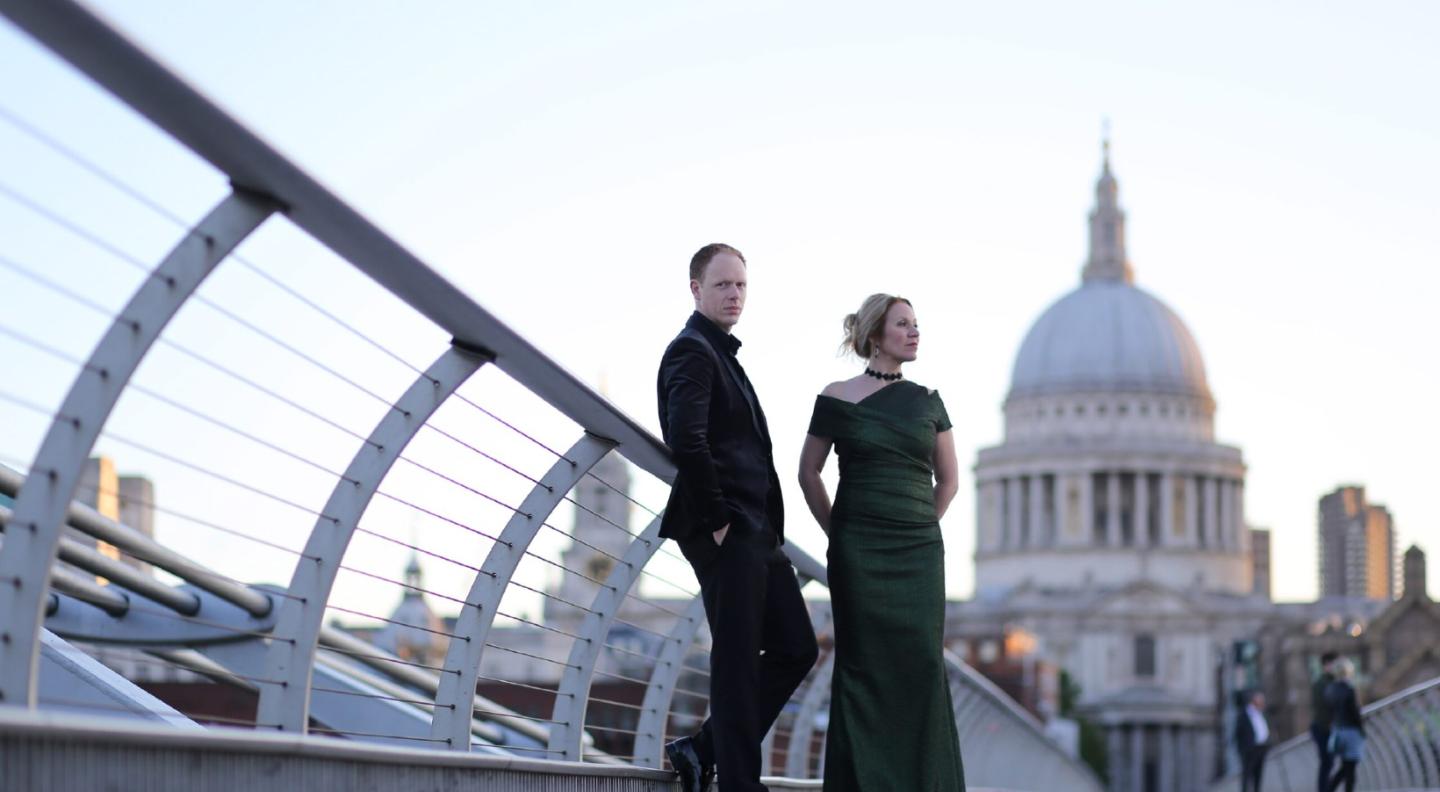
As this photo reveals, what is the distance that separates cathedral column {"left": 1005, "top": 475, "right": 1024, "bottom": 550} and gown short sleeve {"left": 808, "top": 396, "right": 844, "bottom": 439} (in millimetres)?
126917

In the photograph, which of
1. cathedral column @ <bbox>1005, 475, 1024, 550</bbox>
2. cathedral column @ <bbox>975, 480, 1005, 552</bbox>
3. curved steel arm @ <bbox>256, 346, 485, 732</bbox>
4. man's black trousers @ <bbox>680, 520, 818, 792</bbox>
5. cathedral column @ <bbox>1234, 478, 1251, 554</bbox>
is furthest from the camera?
cathedral column @ <bbox>975, 480, 1005, 552</bbox>

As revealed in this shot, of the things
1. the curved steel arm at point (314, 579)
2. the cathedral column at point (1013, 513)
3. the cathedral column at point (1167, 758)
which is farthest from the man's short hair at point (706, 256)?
the cathedral column at point (1013, 513)

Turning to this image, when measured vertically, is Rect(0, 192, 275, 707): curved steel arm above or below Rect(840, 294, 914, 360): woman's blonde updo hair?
below

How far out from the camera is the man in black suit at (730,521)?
609cm

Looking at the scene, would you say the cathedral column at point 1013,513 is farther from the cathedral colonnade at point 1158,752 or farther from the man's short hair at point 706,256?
the man's short hair at point 706,256

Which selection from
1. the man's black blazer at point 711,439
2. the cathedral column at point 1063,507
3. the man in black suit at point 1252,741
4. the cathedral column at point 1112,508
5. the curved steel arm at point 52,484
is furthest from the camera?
the cathedral column at point 1063,507

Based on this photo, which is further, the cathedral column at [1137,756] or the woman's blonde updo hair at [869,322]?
the cathedral column at [1137,756]

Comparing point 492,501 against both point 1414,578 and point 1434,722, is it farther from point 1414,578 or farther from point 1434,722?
point 1414,578

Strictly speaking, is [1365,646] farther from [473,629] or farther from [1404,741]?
[473,629]

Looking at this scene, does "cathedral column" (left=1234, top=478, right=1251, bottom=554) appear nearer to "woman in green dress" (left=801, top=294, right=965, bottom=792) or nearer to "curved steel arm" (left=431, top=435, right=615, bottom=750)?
"woman in green dress" (left=801, top=294, right=965, bottom=792)

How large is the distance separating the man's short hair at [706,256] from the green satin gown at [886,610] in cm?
80

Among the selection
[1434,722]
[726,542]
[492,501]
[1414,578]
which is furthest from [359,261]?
[1414,578]

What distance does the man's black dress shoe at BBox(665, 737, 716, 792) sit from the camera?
21.6 feet

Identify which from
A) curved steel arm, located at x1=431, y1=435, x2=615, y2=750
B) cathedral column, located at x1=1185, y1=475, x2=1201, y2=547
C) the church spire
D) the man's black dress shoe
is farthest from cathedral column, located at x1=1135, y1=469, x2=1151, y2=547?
curved steel arm, located at x1=431, y1=435, x2=615, y2=750
